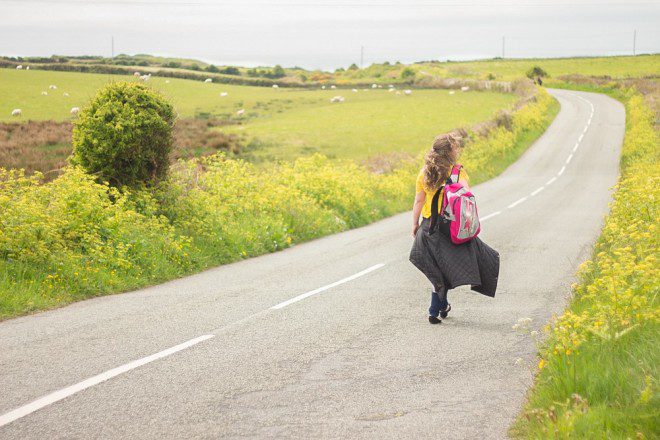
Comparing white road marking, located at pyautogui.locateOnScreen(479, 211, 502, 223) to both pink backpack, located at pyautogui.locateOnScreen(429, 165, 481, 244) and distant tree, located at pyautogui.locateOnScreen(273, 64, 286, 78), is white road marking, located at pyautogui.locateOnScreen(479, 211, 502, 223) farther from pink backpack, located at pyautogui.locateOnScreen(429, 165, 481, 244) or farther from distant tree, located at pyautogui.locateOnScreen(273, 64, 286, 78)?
distant tree, located at pyautogui.locateOnScreen(273, 64, 286, 78)

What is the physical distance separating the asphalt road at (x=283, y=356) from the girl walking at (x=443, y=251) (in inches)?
20.6

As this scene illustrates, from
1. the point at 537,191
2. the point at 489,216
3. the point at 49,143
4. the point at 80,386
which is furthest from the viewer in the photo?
the point at 49,143

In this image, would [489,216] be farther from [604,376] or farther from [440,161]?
[604,376]

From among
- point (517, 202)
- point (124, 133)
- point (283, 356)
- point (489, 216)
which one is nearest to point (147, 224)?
point (124, 133)

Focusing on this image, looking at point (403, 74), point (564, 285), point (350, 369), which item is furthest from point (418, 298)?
point (403, 74)

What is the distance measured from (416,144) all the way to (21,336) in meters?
37.0

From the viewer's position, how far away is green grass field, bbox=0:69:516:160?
43.2 metres

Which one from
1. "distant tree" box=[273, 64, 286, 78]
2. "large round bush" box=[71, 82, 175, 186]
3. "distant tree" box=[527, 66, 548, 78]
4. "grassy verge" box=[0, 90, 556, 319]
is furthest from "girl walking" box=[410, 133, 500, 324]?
"distant tree" box=[527, 66, 548, 78]

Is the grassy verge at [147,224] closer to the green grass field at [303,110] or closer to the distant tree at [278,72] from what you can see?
the green grass field at [303,110]

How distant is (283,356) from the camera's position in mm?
6914

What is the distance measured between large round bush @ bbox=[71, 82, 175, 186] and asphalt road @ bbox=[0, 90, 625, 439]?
2.66 meters

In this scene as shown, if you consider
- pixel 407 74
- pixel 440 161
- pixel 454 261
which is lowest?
pixel 454 261

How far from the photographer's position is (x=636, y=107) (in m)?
58.0

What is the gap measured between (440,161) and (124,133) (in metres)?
6.53
